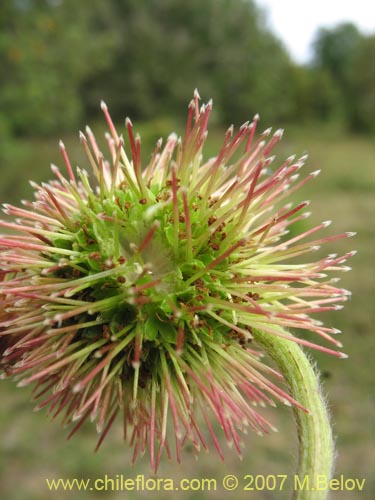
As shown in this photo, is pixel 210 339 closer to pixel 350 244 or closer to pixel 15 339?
pixel 15 339

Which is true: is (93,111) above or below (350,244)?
above

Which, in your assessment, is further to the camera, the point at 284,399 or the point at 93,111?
the point at 93,111

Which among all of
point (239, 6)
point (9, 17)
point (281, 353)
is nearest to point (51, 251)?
point (281, 353)

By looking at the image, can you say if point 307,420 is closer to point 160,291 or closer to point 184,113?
point 160,291

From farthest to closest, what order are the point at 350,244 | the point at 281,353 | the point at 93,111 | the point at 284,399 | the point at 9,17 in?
the point at 93,111 → the point at 9,17 → the point at 350,244 → the point at 281,353 → the point at 284,399

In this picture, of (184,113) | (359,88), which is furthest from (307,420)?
(359,88)

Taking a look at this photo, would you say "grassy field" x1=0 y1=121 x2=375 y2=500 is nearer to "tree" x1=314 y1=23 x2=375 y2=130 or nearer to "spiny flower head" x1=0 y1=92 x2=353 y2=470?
"spiny flower head" x1=0 y1=92 x2=353 y2=470

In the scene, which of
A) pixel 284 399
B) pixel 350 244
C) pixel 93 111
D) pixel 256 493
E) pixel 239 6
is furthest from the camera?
pixel 239 6
